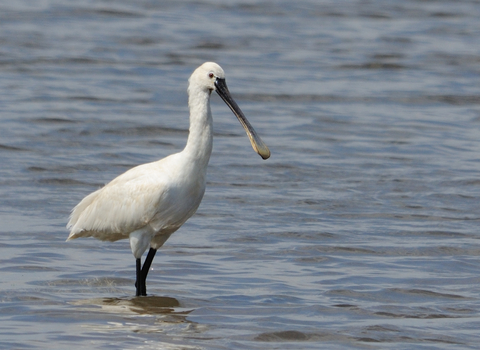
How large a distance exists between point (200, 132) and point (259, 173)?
582cm

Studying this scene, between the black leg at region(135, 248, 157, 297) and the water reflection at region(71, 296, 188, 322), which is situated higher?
the black leg at region(135, 248, 157, 297)

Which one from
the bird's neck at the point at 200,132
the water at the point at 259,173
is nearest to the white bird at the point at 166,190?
the bird's neck at the point at 200,132

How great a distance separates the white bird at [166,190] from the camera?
28.3 ft

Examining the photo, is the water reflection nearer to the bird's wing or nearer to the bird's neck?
the bird's wing

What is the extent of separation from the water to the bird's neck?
122cm

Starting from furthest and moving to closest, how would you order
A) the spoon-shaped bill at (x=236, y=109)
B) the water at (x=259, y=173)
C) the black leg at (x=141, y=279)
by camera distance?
1. the black leg at (x=141, y=279)
2. the spoon-shaped bill at (x=236, y=109)
3. the water at (x=259, y=173)

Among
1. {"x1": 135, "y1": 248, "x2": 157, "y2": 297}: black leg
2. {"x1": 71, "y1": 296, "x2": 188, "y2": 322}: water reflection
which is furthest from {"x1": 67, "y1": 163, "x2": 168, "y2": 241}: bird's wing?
{"x1": 71, "y1": 296, "x2": 188, "y2": 322}: water reflection

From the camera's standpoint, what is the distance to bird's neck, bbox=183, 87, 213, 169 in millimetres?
8641

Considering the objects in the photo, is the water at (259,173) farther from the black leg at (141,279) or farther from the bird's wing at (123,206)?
the bird's wing at (123,206)

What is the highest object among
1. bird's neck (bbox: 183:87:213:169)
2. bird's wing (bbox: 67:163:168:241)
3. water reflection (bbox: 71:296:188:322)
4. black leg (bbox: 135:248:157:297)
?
bird's neck (bbox: 183:87:213:169)

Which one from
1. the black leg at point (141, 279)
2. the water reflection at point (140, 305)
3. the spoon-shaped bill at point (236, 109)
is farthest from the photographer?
the black leg at point (141, 279)

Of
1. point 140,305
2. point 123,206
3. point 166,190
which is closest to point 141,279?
point 140,305

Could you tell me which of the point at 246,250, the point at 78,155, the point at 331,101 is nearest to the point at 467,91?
the point at 331,101

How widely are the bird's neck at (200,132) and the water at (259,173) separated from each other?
1219mm
